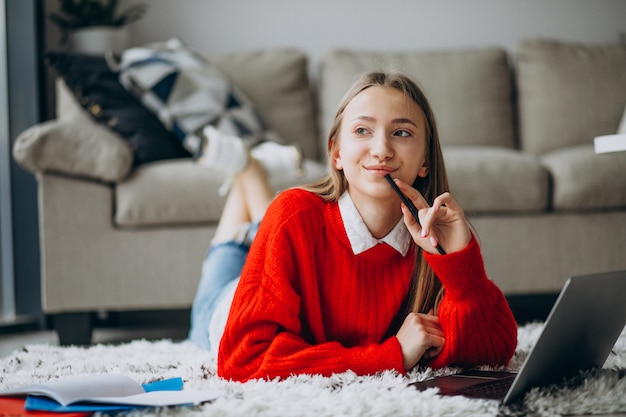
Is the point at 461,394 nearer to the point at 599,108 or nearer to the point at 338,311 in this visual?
the point at 338,311

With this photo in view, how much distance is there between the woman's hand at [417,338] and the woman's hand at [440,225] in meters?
0.12

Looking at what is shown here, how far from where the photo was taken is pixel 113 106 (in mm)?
2320

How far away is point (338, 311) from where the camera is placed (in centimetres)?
120

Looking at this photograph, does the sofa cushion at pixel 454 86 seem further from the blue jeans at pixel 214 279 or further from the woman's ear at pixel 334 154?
the woman's ear at pixel 334 154

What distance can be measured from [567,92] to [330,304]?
6.51 feet

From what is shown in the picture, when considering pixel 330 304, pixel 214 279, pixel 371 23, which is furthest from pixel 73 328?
pixel 371 23

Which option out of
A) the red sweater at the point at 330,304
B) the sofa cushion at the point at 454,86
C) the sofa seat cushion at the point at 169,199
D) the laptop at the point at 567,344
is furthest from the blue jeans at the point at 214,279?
the sofa cushion at the point at 454,86

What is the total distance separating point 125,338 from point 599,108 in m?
1.95

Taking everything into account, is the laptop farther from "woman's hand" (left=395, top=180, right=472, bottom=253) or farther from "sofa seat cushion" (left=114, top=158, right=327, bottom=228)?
"sofa seat cushion" (left=114, top=158, right=327, bottom=228)

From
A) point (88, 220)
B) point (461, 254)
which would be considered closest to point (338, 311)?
point (461, 254)

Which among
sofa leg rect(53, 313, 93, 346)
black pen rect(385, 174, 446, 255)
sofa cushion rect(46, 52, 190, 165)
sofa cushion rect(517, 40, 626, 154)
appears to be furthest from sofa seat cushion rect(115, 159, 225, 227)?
sofa cushion rect(517, 40, 626, 154)

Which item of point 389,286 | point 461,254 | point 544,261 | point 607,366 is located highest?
point 461,254

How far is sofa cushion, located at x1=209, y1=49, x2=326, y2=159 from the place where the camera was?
9.14 ft

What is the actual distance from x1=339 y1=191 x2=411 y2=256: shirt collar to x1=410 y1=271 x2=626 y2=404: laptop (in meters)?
0.23
